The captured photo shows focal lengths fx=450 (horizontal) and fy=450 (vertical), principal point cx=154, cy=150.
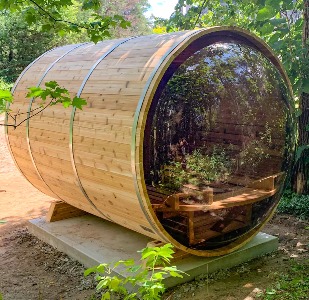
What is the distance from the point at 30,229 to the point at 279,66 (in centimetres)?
383

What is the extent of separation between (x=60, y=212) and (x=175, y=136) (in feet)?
6.26

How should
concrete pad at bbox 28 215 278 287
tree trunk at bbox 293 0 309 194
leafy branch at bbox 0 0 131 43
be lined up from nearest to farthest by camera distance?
leafy branch at bbox 0 0 131 43, concrete pad at bbox 28 215 278 287, tree trunk at bbox 293 0 309 194

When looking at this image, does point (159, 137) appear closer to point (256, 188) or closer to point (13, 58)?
point (256, 188)

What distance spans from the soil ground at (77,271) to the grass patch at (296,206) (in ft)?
0.51

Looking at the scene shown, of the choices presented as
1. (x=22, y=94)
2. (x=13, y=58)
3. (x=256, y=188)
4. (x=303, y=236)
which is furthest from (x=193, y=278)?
(x=13, y=58)

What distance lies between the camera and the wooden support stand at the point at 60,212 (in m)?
5.91

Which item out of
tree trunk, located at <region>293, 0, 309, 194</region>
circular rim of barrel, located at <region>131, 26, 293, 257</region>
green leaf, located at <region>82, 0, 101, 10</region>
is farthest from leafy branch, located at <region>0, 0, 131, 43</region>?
tree trunk, located at <region>293, 0, 309, 194</region>

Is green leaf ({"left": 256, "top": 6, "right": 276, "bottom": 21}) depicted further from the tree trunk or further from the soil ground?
the soil ground

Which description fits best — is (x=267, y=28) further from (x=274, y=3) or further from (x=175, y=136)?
(x=175, y=136)

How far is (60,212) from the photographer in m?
5.96

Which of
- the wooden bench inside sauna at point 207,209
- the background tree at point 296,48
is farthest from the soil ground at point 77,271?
the background tree at point 296,48

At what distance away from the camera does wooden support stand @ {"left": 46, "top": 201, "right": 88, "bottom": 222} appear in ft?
19.4

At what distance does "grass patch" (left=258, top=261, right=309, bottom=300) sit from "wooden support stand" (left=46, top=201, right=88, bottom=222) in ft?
9.26

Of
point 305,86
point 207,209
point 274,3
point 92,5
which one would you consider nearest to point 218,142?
point 207,209
